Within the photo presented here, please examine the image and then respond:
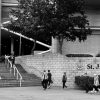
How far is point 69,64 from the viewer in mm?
28203

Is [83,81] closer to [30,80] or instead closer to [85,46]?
[30,80]

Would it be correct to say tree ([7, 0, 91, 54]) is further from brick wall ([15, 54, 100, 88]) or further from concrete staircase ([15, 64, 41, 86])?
concrete staircase ([15, 64, 41, 86])

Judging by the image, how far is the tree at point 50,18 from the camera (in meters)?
29.9

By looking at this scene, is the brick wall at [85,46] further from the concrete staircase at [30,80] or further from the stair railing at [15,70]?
the concrete staircase at [30,80]

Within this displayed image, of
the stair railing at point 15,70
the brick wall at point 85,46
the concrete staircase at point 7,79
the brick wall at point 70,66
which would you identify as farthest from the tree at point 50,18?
the brick wall at point 85,46

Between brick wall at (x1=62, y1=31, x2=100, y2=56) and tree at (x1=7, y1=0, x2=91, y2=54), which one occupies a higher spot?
tree at (x1=7, y1=0, x2=91, y2=54)

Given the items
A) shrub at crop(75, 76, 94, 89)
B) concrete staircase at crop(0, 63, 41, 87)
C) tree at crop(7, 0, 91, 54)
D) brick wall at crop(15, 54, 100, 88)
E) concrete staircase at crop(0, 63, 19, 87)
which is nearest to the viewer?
shrub at crop(75, 76, 94, 89)

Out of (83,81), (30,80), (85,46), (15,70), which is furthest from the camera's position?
(85,46)

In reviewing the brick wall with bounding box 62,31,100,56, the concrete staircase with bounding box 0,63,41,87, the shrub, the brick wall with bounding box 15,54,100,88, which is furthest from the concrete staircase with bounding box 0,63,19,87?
the brick wall with bounding box 62,31,100,56

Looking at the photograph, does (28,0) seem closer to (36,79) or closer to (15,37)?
(36,79)

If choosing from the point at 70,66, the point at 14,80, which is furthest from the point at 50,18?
the point at 14,80

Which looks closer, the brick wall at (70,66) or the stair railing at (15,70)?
the stair railing at (15,70)

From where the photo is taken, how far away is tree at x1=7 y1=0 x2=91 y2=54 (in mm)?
29938

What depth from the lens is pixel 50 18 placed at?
3011 centimetres
